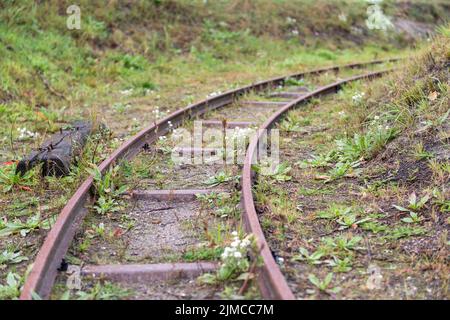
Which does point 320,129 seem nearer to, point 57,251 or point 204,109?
point 204,109

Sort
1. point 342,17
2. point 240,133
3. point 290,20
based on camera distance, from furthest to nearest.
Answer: point 342,17, point 290,20, point 240,133

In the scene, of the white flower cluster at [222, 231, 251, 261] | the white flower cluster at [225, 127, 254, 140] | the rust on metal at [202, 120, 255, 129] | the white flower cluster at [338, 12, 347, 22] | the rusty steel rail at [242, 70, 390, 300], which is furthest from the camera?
the white flower cluster at [338, 12, 347, 22]

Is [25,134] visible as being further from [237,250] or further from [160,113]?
[237,250]

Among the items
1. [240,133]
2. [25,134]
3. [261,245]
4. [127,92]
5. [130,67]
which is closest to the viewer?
[261,245]

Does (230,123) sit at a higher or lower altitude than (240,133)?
lower

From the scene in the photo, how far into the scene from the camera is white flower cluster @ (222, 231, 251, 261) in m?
3.76

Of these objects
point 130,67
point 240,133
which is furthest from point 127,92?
point 240,133

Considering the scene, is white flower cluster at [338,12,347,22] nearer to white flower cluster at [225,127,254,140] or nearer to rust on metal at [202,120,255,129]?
rust on metal at [202,120,255,129]

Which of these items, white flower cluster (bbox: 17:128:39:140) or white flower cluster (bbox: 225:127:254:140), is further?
white flower cluster (bbox: 17:128:39:140)

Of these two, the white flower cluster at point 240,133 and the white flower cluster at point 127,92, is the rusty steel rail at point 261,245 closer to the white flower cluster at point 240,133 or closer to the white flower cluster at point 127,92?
the white flower cluster at point 240,133

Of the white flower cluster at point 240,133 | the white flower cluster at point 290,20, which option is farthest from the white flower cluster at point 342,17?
the white flower cluster at point 240,133

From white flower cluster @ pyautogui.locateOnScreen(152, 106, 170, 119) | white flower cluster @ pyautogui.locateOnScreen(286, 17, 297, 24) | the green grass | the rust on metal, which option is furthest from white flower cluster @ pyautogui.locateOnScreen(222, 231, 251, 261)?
white flower cluster @ pyautogui.locateOnScreen(286, 17, 297, 24)

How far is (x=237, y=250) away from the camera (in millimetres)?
3865

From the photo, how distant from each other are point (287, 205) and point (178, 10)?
406 inches
